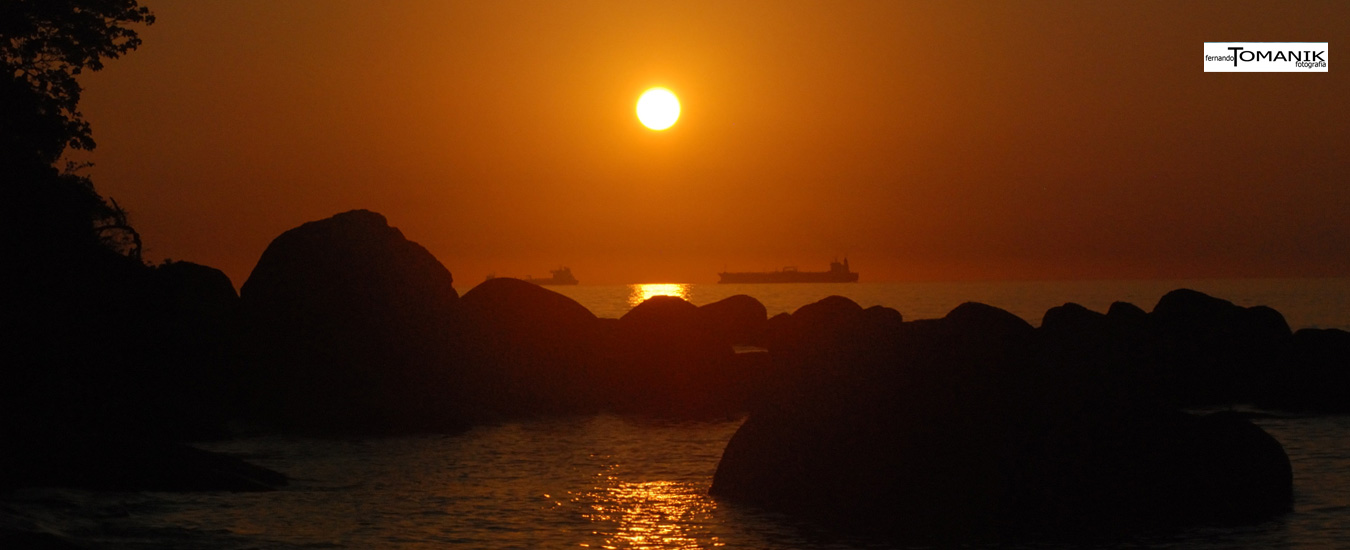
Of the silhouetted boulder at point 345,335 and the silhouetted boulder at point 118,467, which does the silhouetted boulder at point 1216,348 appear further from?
the silhouetted boulder at point 118,467

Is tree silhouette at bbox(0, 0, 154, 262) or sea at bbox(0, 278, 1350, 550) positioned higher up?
tree silhouette at bbox(0, 0, 154, 262)

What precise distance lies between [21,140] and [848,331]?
22.2m

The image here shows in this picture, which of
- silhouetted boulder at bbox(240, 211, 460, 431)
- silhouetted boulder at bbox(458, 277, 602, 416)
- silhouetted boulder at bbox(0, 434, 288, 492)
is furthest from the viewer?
silhouetted boulder at bbox(458, 277, 602, 416)

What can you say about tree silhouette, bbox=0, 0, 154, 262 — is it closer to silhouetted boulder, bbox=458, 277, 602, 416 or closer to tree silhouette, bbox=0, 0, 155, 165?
Result: tree silhouette, bbox=0, 0, 155, 165

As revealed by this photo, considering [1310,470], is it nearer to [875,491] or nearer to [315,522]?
[875,491]

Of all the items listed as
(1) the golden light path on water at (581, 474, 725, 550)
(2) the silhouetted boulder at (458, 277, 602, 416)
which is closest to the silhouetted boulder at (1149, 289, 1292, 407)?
(2) the silhouetted boulder at (458, 277, 602, 416)

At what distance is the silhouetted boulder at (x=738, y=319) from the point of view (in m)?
56.7

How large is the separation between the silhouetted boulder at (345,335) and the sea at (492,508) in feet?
9.49

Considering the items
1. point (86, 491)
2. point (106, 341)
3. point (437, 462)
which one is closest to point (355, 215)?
point (106, 341)

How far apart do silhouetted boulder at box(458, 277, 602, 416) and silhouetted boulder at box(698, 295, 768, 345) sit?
11.3 metres

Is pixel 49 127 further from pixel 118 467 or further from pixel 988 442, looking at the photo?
pixel 988 442

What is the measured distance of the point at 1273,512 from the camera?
59.8 ft

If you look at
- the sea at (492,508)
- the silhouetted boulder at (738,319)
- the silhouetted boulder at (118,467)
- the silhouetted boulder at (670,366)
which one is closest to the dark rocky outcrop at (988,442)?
the sea at (492,508)

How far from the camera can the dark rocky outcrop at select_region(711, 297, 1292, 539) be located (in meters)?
16.7
